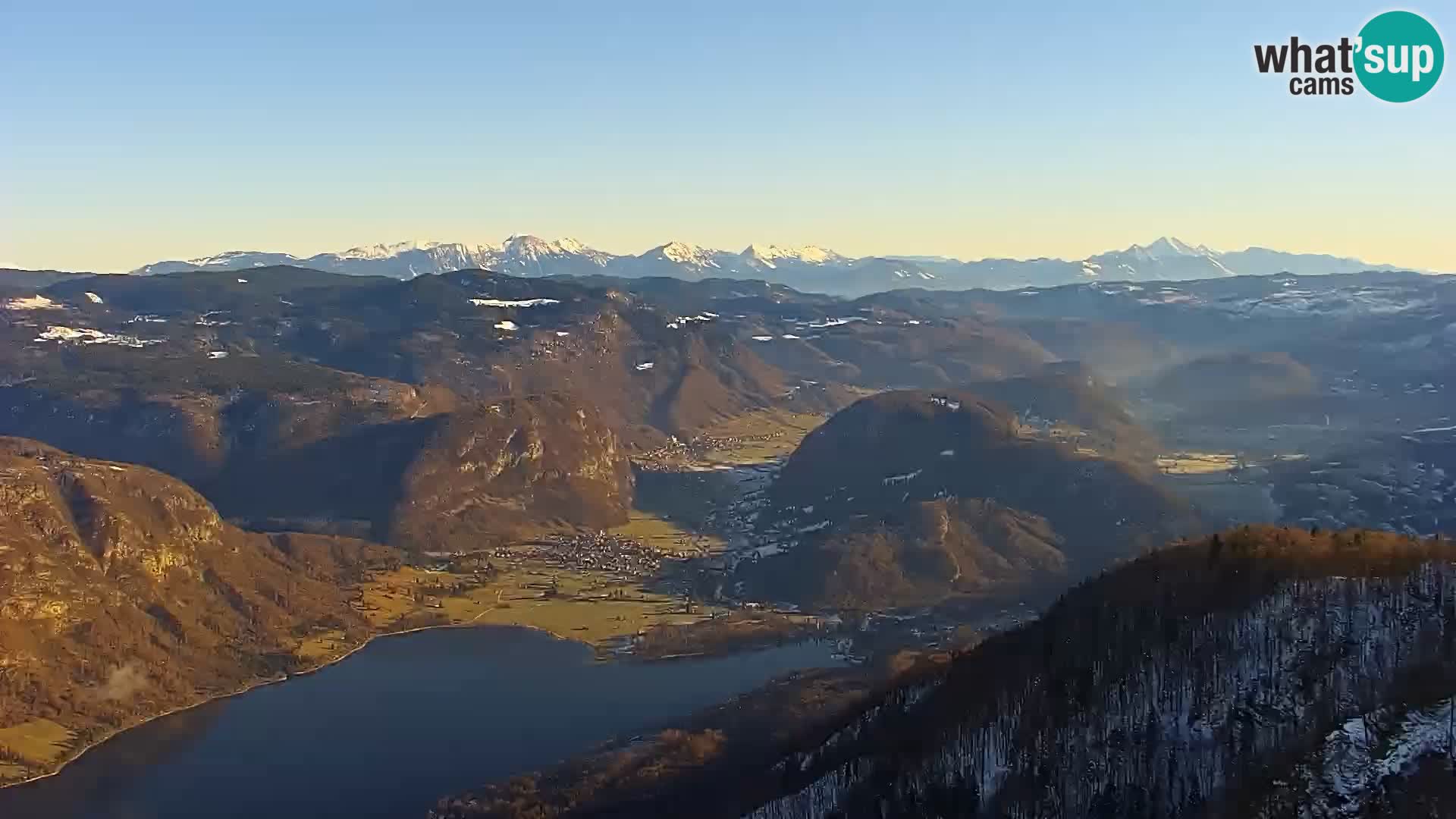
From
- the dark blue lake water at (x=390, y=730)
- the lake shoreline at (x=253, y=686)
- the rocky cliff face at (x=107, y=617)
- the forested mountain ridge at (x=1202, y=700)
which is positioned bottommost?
the dark blue lake water at (x=390, y=730)

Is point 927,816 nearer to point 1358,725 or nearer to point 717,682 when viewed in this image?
point 1358,725

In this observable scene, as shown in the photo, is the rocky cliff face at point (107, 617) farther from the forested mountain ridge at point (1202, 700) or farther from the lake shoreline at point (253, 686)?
the forested mountain ridge at point (1202, 700)

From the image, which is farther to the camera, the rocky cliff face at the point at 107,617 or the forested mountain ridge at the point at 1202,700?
the rocky cliff face at the point at 107,617

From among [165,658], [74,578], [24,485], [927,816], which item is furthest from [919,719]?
[24,485]

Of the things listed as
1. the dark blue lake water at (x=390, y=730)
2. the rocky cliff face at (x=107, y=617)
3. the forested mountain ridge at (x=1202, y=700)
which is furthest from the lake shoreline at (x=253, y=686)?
the forested mountain ridge at (x=1202, y=700)

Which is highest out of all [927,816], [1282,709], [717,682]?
[1282,709]

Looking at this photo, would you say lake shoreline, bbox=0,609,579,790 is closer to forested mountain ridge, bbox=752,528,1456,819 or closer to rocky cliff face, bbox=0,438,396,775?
rocky cliff face, bbox=0,438,396,775

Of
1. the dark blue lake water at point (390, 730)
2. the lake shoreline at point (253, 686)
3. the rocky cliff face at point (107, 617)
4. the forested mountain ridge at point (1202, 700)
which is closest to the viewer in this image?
the forested mountain ridge at point (1202, 700)

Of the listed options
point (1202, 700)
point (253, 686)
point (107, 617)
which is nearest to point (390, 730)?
point (253, 686)

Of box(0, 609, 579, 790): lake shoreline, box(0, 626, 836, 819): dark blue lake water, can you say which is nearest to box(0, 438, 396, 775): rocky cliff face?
box(0, 609, 579, 790): lake shoreline
